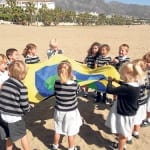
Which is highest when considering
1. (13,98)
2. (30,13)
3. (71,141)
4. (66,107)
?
(13,98)

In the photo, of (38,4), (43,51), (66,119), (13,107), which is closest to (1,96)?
(13,107)

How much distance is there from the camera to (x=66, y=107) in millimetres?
5754

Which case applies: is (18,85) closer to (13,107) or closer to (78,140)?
(13,107)

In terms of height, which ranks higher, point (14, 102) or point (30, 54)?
point (30, 54)

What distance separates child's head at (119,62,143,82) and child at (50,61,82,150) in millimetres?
776

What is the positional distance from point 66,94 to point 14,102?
Result: 2.83 feet

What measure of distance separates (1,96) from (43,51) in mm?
13329

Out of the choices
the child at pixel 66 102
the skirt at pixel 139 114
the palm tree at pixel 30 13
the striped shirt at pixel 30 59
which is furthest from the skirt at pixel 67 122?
the palm tree at pixel 30 13

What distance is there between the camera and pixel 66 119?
19.0ft

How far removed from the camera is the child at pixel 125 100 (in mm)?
5539

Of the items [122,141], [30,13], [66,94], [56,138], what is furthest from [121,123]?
[30,13]

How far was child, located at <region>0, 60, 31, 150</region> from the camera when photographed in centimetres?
521

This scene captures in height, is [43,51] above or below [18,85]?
below

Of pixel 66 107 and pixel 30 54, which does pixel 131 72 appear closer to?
pixel 66 107
